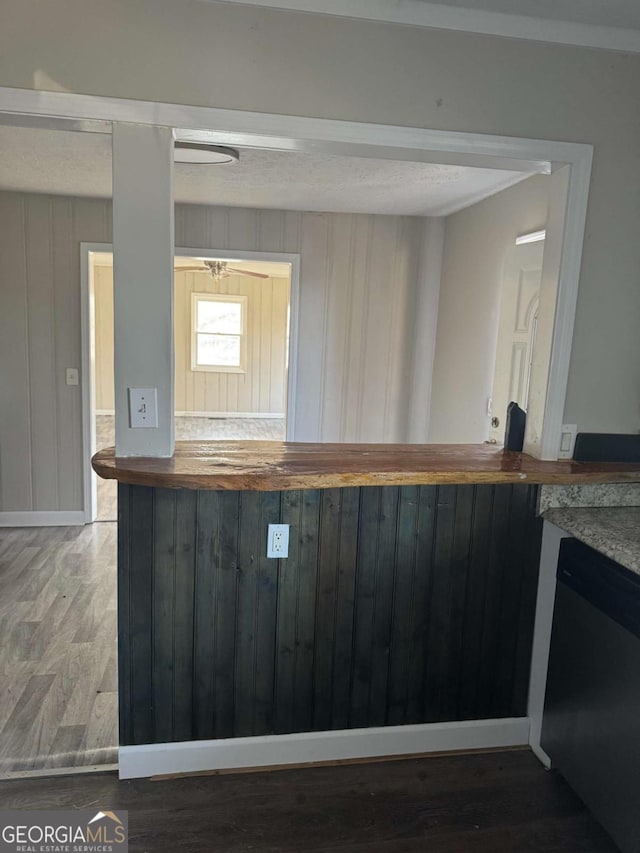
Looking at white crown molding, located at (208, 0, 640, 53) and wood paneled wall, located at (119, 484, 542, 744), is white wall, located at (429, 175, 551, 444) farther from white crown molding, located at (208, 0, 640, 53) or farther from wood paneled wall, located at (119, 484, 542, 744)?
wood paneled wall, located at (119, 484, 542, 744)

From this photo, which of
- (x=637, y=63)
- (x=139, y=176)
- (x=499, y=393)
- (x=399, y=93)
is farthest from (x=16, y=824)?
(x=637, y=63)

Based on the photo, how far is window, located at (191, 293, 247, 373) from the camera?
888 cm

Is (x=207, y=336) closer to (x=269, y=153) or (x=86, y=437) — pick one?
(x=86, y=437)

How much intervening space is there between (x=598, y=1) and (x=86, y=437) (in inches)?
149

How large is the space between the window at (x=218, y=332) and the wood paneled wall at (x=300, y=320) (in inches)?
188

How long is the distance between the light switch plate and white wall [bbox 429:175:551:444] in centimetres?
120

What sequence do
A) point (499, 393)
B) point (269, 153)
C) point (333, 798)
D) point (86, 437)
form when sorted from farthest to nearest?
point (86, 437) < point (499, 393) < point (269, 153) < point (333, 798)

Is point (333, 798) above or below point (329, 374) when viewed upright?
below

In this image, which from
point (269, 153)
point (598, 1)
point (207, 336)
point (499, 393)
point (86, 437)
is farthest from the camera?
point (207, 336)

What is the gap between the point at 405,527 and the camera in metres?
2.00

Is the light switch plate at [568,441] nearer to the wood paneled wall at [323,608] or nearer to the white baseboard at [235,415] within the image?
the wood paneled wall at [323,608]

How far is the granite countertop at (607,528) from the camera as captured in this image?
1.64 metres

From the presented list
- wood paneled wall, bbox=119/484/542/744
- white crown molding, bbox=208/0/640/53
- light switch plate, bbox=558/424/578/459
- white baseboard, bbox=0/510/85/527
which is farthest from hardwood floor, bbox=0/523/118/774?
white crown molding, bbox=208/0/640/53

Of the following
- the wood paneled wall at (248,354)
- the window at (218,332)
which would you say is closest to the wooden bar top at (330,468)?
the wood paneled wall at (248,354)
